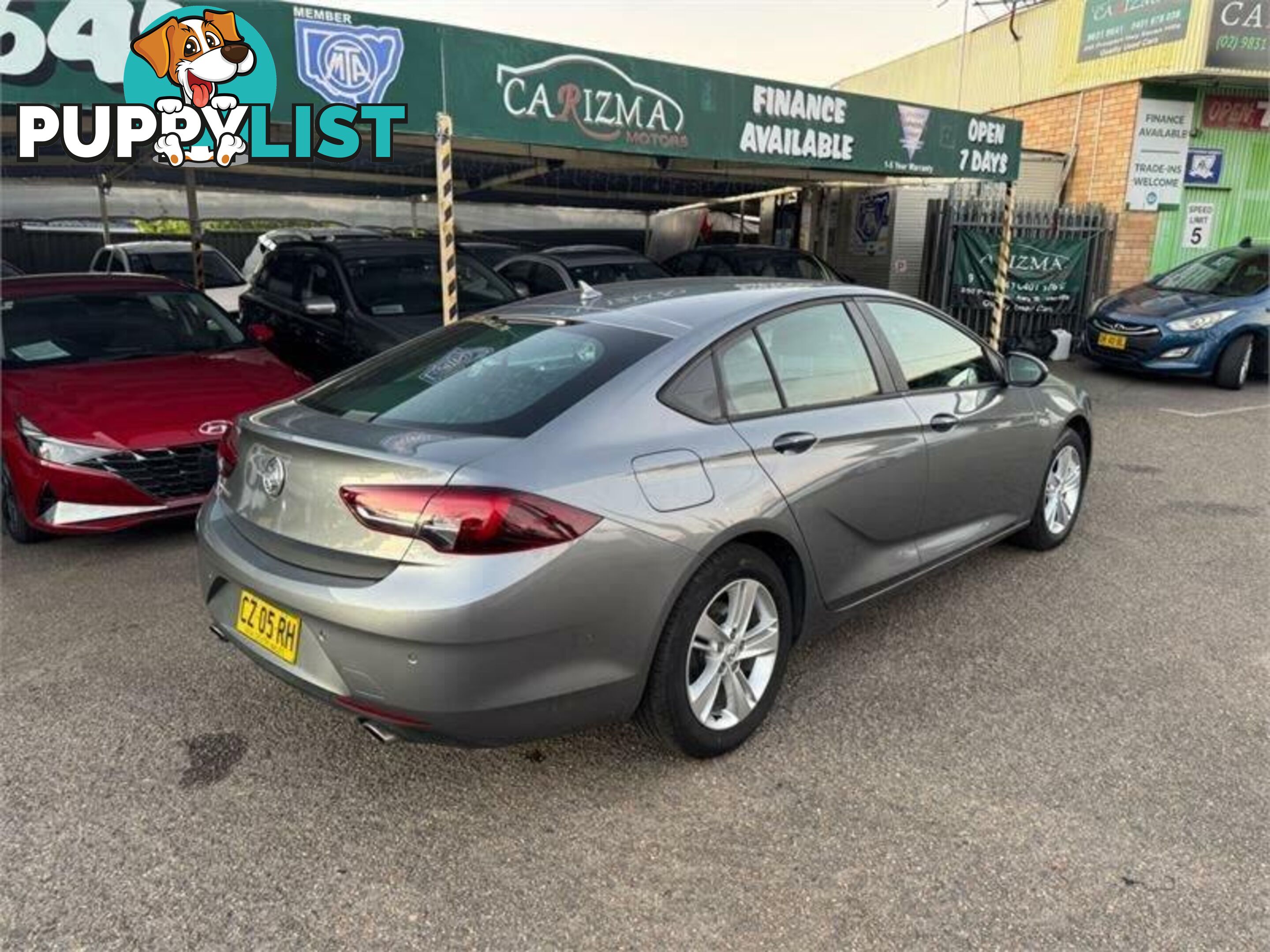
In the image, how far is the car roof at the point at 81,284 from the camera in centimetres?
584

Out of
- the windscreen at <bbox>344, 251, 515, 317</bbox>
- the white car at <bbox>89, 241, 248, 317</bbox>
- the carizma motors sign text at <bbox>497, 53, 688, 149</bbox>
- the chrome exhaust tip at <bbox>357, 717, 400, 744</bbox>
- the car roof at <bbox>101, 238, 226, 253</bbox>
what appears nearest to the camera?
the chrome exhaust tip at <bbox>357, 717, 400, 744</bbox>

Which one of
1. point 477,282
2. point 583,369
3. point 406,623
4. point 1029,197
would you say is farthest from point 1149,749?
point 1029,197

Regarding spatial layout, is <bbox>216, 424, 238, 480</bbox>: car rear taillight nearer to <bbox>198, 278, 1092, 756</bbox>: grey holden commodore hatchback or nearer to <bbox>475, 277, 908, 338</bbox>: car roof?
<bbox>198, 278, 1092, 756</bbox>: grey holden commodore hatchback

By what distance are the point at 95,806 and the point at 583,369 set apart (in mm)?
1922

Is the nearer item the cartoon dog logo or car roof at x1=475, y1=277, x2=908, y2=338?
car roof at x1=475, y1=277, x2=908, y2=338

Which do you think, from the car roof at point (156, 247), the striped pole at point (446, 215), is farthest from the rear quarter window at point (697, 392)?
the car roof at point (156, 247)

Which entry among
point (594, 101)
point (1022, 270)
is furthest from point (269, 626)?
point (1022, 270)

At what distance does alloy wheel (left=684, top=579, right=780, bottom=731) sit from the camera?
2.79 metres

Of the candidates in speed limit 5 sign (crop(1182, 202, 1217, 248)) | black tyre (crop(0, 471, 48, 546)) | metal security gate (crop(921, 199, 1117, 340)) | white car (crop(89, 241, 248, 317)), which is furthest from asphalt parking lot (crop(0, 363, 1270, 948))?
speed limit 5 sign (crop(1182, 202, 1217, 248))

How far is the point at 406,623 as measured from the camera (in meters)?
2.25

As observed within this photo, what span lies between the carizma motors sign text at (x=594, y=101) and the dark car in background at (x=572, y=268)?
232 cm

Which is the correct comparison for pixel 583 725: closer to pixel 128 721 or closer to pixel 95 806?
pixel 95 806

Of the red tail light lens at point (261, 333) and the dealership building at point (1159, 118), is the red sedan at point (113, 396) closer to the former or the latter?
the red tail light lens at point (261, 333)

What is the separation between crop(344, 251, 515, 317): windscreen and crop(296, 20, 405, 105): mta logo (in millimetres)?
1826
